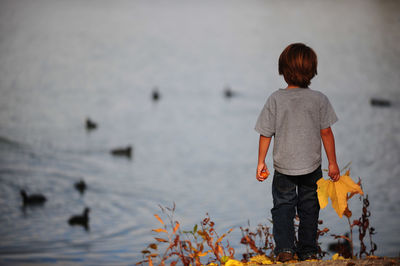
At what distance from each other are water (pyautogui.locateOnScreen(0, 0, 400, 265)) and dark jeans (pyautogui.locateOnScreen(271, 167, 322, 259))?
2486mm

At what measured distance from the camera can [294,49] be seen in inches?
151

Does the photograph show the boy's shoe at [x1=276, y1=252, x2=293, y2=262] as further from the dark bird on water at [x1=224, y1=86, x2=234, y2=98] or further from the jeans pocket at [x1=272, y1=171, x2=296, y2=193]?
the dark bird on water at [x1=224, y1=86, x2=234, y2=98]

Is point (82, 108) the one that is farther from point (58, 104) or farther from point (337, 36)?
point (337, 36)

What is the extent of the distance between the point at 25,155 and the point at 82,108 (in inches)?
370

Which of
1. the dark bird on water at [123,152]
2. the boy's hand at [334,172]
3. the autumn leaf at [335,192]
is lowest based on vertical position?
the autumn leaf at [335,192]

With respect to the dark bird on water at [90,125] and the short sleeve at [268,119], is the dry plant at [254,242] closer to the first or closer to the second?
the short sleeve at [268,119]

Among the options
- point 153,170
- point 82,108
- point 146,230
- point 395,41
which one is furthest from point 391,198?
point 395,41

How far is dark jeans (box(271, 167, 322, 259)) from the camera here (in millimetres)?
3941

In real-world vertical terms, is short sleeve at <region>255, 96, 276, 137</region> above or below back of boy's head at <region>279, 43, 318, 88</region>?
below

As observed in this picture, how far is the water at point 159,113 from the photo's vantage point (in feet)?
29.0

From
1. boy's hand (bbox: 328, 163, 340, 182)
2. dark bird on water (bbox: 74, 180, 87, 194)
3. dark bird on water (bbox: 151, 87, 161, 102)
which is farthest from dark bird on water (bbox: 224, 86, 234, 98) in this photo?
boy's hand (bbox: 328, 163, 340, 182)

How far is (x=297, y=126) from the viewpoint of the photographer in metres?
3.88

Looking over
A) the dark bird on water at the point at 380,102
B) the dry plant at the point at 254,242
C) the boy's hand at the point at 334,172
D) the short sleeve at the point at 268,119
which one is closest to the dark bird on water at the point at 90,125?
the dark bird on water at the point at 380,102

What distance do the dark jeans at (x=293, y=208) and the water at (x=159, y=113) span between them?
2486mm
